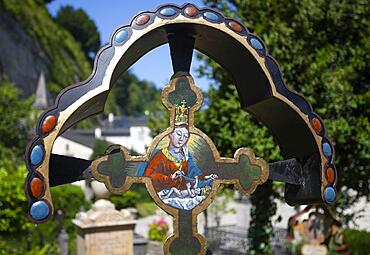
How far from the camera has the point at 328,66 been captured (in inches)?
388

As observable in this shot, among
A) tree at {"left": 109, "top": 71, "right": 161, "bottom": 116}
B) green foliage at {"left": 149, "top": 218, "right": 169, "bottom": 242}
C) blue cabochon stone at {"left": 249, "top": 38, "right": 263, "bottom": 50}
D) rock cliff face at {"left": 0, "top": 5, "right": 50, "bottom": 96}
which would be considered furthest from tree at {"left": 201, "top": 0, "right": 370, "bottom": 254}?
tree at {"left": 109, "top": 71, "right": 161, "bottom": 116}

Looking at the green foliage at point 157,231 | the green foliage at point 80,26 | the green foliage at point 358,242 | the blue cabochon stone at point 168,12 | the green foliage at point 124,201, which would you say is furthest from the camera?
the green foliage at point 80,26

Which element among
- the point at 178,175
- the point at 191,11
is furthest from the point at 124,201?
the point at 191,11

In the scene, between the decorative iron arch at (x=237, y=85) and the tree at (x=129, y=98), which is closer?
the decorative iron arch at (x=237, y=85)

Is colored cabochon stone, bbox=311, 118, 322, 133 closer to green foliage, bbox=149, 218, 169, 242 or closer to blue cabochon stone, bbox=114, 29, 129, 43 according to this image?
blue cabochon stone, bbox=114, 29, 129, 43

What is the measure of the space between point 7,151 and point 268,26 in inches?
611

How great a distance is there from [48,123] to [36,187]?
53 cm

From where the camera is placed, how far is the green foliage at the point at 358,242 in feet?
43.0

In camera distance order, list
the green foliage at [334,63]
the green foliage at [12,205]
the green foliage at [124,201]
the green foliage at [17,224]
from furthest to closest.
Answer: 1. the green foliage at [124,201]
2. the green foliage at [12,205]
3. the green foliage at [17,224]
4. the green foliage at [334,63]

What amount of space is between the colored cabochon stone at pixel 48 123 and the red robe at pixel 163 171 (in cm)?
96

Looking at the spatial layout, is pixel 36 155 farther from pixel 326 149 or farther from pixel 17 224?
pixel 17 224

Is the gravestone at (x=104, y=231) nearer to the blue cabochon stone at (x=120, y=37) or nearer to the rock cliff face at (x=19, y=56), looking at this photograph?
the blue cabochon stone at (x=120, y=37)

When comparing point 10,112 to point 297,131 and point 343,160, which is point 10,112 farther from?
point 297,131

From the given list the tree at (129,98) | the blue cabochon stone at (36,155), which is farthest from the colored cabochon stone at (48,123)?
the tree at (129,98)
